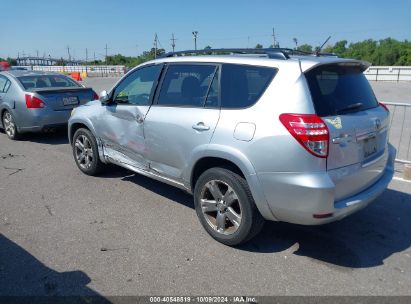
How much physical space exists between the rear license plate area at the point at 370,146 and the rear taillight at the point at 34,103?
6695 mm

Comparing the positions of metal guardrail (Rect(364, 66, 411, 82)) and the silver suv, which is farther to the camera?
metal guardrail (Rect(364, 66, 411, 82))

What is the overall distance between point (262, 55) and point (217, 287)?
2216 millimetres

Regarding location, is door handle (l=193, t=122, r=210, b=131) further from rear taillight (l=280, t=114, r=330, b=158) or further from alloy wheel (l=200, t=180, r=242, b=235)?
rear taillight (l=280, t=114, r=330, b=158)

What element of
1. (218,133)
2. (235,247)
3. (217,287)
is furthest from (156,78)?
(217,287)

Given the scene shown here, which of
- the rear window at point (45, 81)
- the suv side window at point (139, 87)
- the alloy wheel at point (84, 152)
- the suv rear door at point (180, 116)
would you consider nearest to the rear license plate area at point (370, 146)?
the suv rear door at point (180, 116)

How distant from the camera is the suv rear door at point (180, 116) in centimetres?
368

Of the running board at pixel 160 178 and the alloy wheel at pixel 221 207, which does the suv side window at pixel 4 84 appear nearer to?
the running board at pixel 160 178

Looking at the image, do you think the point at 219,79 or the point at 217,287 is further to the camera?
the point at 219,79

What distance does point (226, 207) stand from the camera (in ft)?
11.9

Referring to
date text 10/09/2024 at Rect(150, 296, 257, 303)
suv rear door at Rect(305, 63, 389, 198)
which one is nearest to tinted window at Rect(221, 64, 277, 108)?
suv rear door at Rect(305, 63, 389, 198)

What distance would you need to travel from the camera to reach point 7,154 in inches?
287

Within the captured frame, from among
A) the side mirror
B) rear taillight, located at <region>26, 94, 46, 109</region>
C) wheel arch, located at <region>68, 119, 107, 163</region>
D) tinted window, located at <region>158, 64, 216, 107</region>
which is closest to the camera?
tinted window, located at <region>158, 64, 216, 107</region>

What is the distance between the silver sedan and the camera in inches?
308

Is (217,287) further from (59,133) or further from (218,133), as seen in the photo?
(59,133)
